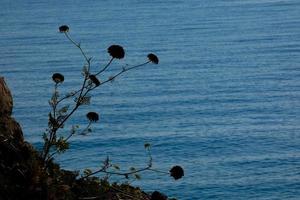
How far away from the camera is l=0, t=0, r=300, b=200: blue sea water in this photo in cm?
3900

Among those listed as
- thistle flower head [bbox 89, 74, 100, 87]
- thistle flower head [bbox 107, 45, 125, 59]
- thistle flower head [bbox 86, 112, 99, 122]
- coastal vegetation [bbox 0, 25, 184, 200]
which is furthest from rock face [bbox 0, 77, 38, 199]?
thistle flower head [bbox 107, 45, 125, 59]

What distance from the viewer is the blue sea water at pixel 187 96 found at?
39000 mm

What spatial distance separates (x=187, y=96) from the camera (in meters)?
54.9

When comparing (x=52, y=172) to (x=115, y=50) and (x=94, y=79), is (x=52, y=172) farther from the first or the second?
(x=115, y=50)

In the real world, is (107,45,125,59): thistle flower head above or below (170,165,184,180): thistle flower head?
above

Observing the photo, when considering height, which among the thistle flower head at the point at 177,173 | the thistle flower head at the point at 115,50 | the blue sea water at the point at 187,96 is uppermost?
the blue sea water at the point at 187,96

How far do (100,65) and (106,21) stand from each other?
3683cm

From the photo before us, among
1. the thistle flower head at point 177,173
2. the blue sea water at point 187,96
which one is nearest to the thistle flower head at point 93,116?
the thistle flower head at point 177,173

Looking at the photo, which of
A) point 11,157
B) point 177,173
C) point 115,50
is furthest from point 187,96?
point 177,173

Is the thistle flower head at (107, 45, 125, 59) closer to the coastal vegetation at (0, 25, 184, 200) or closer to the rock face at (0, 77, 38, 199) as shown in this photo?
the coastal vegetation at (0, 25, 184, 200)

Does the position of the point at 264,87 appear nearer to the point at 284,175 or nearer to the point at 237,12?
the point at 284,175

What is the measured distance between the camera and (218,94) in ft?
180

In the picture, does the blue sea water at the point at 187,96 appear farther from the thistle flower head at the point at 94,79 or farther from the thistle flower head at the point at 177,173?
the thistle flower head at the point at 177,173

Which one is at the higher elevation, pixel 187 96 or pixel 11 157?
pixel 187 96
